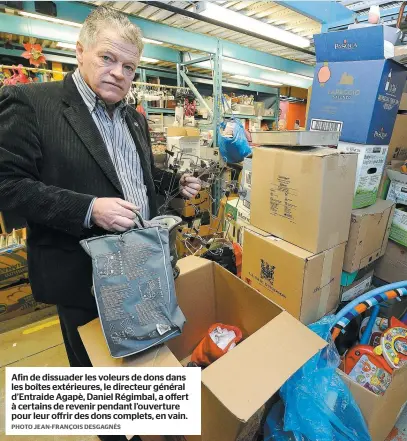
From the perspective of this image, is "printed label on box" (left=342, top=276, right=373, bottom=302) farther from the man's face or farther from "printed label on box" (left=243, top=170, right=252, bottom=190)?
the man's face

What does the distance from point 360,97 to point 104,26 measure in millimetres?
1141

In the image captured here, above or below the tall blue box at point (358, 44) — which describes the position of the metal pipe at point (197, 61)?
above

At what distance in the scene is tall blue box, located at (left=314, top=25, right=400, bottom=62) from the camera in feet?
3.77

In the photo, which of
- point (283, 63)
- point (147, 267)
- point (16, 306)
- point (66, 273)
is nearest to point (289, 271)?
point (147, 267)

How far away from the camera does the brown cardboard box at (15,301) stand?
191 cm

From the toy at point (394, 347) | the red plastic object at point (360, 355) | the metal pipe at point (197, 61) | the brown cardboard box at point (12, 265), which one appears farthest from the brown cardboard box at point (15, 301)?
the metal pipe at point (197, 61)

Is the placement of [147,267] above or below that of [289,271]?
above

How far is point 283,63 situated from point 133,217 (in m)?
4.08

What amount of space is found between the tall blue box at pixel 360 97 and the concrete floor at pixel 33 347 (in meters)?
2.13

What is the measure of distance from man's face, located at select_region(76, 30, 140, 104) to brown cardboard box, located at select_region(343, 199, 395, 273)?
118cm

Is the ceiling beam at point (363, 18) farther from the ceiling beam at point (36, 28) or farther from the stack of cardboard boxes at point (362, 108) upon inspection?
the ceiling beam at point (36, 28)

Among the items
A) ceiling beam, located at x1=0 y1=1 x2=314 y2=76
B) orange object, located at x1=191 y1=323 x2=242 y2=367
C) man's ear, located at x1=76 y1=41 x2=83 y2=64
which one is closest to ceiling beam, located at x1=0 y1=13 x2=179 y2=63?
ceiling beam, located at x1=0 y1=1 x2=314 y2=76

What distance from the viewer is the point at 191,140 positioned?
2805 mm

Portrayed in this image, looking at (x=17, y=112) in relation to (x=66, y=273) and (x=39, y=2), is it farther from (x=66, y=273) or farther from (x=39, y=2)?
(x=39, y=2)
